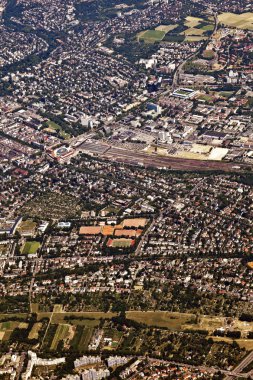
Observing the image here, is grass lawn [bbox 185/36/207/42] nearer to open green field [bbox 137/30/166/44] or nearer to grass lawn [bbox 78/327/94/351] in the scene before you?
open green field [bbox 137/30/166/44]

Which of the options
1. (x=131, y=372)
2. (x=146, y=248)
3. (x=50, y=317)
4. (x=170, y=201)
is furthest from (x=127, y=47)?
(x=131, y=372)

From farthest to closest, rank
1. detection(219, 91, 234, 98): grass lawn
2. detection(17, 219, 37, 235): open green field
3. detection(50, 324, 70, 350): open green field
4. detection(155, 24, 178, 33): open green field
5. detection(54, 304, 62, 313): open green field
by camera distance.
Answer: detection(155, 24, 178, 33): open green field, detection(219, 91, 234, 98): grass lawn, detection(17, 219, 37, 235): open green field, detection(54, 304, 62, 313): open green field, detection(50, 324, 70, 350): open green field

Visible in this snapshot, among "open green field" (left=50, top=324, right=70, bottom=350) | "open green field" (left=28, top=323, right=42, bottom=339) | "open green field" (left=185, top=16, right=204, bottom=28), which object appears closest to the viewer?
"open green field" (left=50, top=324, right=70, bottom=350)

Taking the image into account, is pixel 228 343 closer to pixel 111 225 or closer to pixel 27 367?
pixel 27 367

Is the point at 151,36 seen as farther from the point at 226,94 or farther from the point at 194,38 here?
the point at 226,94

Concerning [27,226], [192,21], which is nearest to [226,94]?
[192,21]

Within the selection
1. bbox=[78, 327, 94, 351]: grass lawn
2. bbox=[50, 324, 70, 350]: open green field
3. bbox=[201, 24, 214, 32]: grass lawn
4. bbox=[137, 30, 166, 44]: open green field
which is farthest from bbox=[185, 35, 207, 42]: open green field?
bbox=[78, 327, 94, 351]: grass lawn
